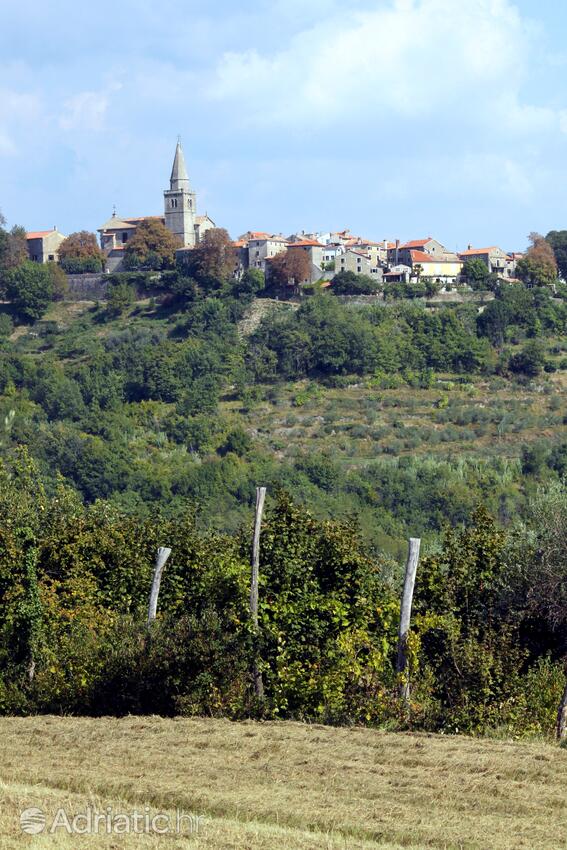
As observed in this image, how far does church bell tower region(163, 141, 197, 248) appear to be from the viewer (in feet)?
280

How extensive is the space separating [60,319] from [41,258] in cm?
941

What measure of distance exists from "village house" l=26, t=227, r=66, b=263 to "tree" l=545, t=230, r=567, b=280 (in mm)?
32381

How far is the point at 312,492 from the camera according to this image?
2071 inches

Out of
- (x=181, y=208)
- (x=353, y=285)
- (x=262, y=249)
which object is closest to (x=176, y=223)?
(x=181, y=208)

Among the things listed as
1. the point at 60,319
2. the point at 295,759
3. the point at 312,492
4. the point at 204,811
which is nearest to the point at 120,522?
the point at 295,759

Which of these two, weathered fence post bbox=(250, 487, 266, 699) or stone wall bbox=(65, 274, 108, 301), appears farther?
stone wall bbox=(65, 274, 108, 301)

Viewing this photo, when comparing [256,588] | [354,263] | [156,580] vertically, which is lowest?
[156,580]

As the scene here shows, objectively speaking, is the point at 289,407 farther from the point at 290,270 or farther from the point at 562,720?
the point at 562,720

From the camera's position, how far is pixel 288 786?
10.6 meters

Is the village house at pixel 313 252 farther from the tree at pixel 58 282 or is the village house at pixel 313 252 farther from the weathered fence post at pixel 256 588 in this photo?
the weathered fence post at pixel 256 588

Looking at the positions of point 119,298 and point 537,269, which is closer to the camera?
point 119,298

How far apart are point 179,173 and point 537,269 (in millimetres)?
25018

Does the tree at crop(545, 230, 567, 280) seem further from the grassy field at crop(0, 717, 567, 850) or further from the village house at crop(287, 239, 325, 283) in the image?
the grassy field at crop(0, 717, 567, 850)

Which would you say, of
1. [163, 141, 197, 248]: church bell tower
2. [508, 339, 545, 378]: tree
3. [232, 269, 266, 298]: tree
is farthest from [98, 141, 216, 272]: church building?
[508, 339, 545, 378]: tree
